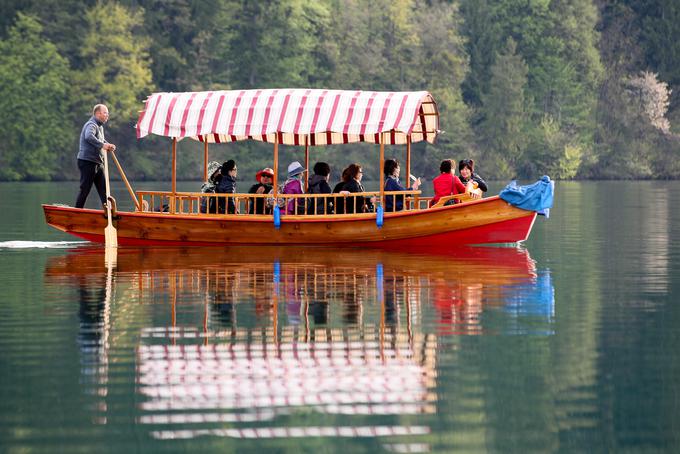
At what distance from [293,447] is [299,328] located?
517cm

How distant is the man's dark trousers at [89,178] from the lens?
2666 centimetres

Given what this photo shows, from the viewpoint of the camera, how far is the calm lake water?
10258 millimetres

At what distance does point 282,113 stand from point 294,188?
132cm

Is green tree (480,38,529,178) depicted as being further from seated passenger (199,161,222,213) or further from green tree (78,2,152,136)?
seated passenger (199,161,222,213)

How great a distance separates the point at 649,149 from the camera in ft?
326

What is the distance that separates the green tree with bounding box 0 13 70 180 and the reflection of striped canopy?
56.8m

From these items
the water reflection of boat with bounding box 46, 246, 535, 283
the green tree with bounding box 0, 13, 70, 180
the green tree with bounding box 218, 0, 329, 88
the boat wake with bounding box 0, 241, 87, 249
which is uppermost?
the green tree with bounding box 218, 0, 329, 88

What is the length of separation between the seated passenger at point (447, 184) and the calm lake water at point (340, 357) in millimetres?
4046

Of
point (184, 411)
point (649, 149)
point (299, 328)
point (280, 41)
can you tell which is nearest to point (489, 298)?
point (299, 328)

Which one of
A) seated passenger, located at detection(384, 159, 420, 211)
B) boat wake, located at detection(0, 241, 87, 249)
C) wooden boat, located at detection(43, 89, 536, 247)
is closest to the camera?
wooden boat, located at detection(43, 89, 536, 247)

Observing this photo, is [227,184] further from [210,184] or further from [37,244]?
[37,244]

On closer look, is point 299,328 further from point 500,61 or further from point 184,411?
point 500,61

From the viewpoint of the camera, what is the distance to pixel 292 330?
14742mm

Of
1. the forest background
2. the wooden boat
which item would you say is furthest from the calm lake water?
the forest background
